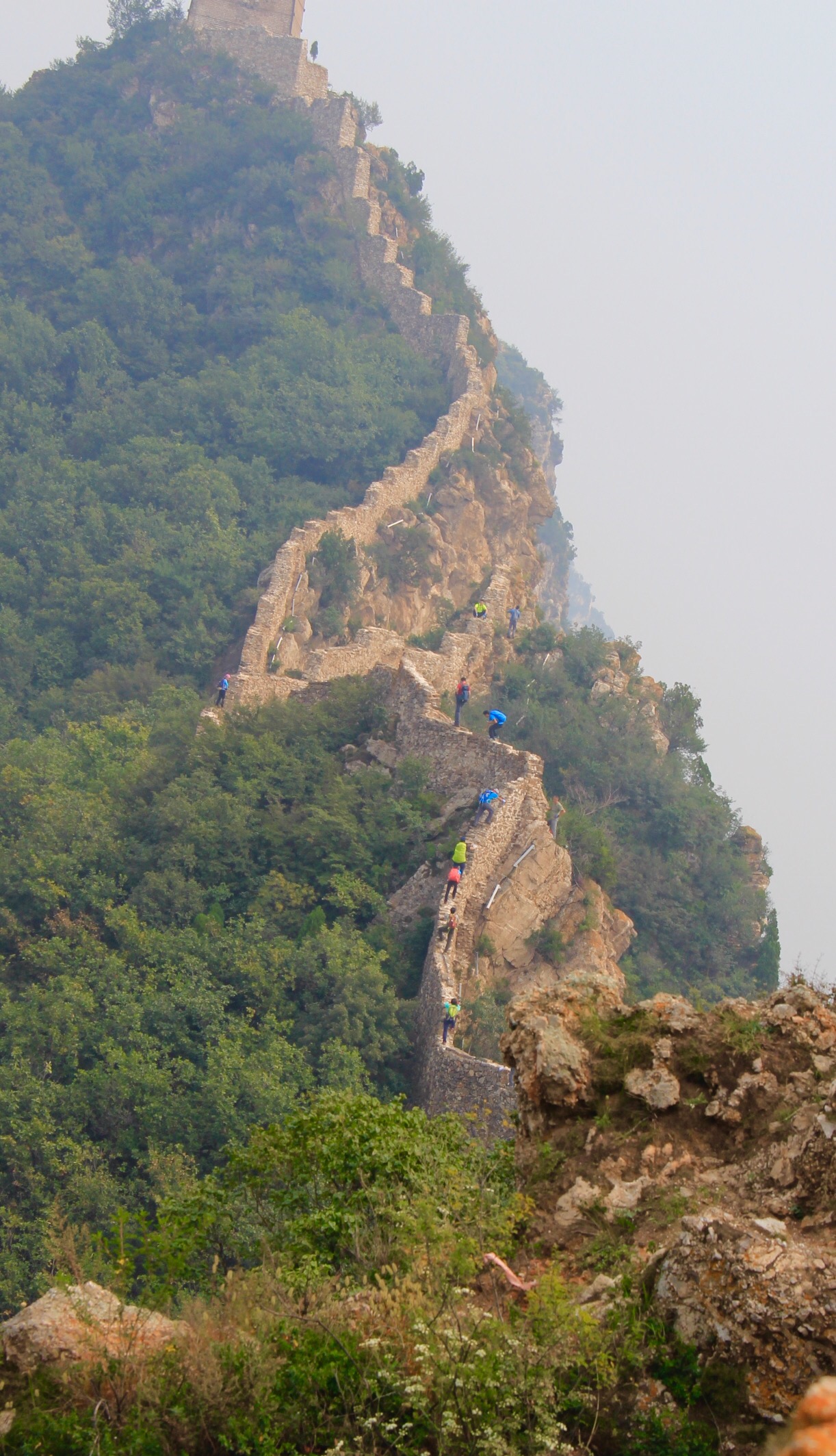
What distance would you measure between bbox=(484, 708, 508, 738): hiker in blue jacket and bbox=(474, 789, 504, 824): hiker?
2595 millimetres

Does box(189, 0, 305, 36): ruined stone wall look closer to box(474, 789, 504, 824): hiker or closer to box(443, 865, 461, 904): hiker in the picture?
box(474, 789, 504, 824): hiker

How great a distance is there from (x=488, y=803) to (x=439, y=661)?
315 inches

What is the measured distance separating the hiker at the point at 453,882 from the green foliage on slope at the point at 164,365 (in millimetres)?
15320

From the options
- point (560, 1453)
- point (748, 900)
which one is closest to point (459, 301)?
point (748, 900)

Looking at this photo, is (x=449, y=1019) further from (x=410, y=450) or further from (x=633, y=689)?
(x=410, y=450)

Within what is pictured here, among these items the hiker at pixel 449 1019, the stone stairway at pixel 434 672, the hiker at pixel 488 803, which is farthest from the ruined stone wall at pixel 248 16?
the hiker at pixel 449 1019

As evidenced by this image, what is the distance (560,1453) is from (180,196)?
170 ft

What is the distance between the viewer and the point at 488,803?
22297mm

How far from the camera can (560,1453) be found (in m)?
6.86

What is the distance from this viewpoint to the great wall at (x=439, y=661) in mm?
20828

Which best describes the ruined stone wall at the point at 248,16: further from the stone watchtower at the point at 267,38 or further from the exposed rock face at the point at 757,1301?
the exposed rock face at the point at 757,1301

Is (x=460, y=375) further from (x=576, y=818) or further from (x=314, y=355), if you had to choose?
(x=576, y=818)

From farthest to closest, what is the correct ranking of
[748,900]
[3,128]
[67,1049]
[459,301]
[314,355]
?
1. [3,128]
2. [459,301]
3. [314,355]
4. [748,900]
5. [67,1049]

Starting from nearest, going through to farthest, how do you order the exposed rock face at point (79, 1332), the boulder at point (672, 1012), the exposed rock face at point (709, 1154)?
the exposed rock face at point (709, 1154), the exposed rock face at point (79, 1332), the boulder at point (672, 1012)
